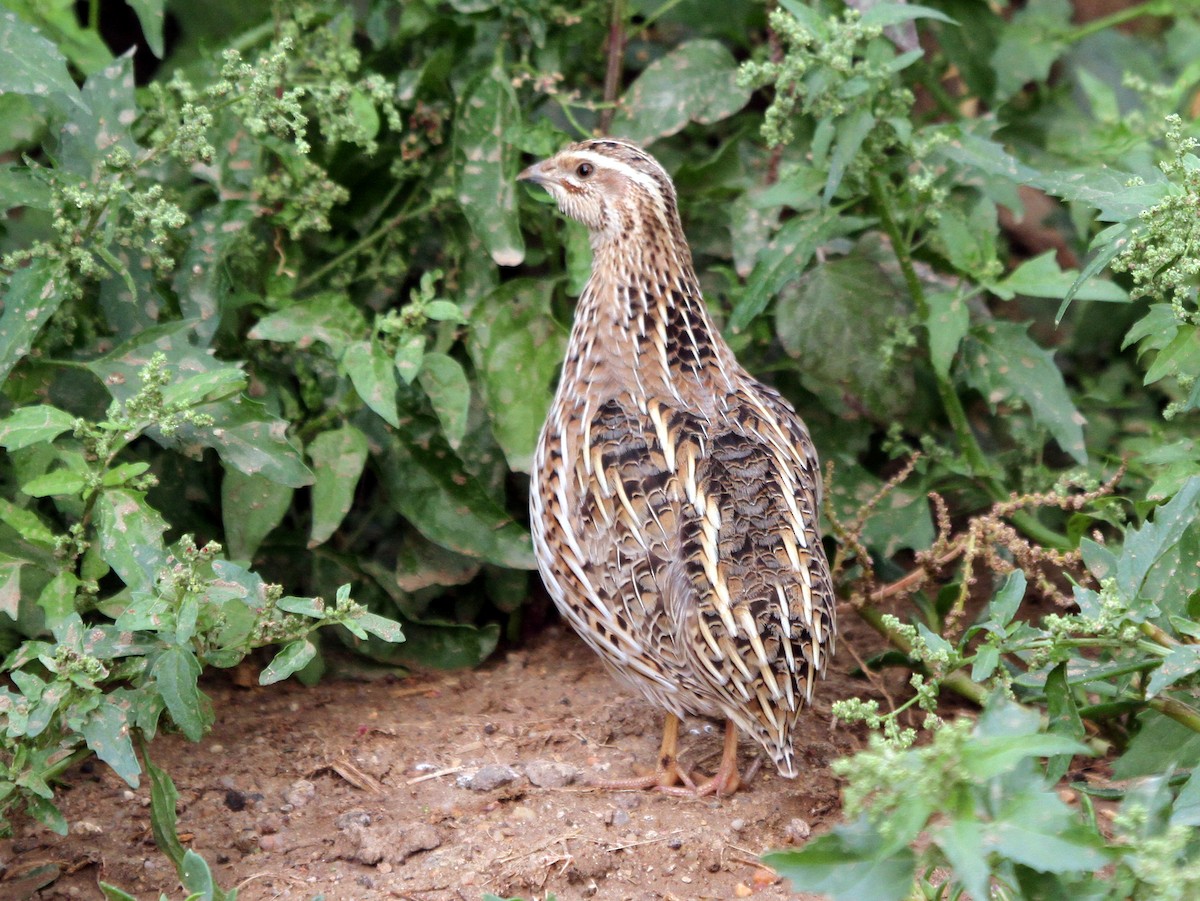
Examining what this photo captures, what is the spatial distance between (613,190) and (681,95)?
668 mm

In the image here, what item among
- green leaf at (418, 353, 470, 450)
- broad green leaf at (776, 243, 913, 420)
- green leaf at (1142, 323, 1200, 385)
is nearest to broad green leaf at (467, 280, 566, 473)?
green leaf at (418, 353, 470, 450)

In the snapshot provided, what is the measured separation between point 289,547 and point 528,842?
1475 millimetres

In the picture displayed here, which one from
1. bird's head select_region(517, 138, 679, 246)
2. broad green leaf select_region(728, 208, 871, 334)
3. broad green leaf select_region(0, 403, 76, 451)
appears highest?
bird's head select_region(517, 138, 679, 246)

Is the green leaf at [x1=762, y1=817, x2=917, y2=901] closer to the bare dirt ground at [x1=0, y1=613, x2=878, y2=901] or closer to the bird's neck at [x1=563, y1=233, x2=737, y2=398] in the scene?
the bare dirt ground at [x1=0, y1=613, x2=878, y2=901]

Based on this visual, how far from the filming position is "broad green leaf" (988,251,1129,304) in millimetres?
4406

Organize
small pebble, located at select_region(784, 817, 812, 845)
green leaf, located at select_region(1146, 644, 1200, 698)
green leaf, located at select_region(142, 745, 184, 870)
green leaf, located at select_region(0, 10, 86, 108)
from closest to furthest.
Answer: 1. green leaf, located at select_region(1146, 644, 1200, 698)
2. green leaf, located at select_region(142, 745, 184, 870)
3. green leaf, located at select_region(0, 10, 86, 108)
4. small pebble, located at select_region(784, 817, 812, 845)

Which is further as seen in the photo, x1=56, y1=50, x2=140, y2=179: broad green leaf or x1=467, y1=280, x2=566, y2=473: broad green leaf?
x1=467, y1=280, x2=566, y2=473: broad green leaf

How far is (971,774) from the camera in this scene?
2486mm

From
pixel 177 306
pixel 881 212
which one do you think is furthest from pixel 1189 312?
pixel 177 306

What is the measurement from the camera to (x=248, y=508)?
4.21 m

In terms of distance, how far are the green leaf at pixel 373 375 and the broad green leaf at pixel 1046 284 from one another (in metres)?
2.03

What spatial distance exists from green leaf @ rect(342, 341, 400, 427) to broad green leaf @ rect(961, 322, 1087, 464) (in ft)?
6.45

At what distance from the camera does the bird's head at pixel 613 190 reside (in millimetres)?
4395

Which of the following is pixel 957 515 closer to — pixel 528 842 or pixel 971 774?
pixel 528 842
